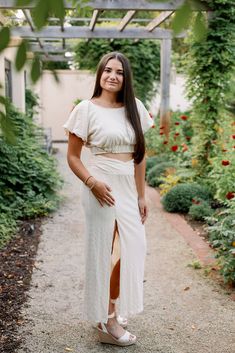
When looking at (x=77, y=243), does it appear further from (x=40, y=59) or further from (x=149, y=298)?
(x=40, y=59)

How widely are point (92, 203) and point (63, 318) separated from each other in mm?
1087

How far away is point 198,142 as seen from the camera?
776 centimetres

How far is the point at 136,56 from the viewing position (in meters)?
13.3

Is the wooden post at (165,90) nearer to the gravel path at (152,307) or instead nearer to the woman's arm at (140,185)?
the gravel path at (152,307)

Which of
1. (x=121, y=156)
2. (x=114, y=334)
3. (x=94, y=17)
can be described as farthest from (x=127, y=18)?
(x=114, y=334)

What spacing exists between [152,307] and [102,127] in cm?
165

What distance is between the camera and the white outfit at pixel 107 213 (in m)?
2.97

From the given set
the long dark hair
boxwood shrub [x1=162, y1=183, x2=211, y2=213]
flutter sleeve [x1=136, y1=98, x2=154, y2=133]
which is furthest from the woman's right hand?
boxwood shrub [x1=162, y1=183, x2=211, y2=213]

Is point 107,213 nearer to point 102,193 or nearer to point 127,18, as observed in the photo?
point 102,193

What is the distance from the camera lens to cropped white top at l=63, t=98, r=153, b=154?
9.68 feet

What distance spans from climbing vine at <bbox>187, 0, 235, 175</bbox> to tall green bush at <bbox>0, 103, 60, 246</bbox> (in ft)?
7.74

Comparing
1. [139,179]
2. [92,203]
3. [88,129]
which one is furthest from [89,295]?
[88,129]

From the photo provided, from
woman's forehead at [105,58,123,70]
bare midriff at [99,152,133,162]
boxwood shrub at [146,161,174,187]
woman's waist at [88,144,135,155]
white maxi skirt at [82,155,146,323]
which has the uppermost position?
woman's forehead at [105,58,123,70]

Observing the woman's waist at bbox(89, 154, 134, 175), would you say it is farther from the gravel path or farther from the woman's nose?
the gravel path
